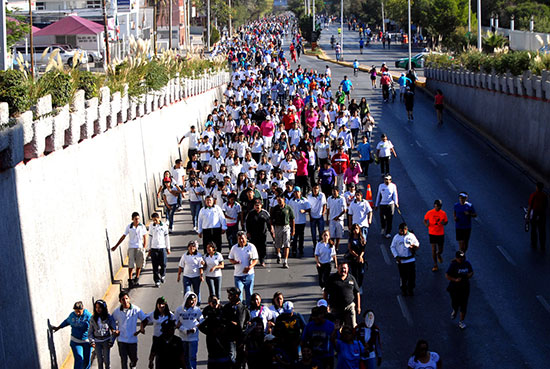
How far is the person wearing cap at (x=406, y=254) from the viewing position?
1698cm

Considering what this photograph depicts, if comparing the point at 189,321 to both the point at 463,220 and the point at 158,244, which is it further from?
the point at 463,220

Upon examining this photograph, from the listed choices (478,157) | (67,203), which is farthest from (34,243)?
(478,157)

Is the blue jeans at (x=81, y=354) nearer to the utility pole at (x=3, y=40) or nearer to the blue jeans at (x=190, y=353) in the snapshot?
the blue jeans at (x=190, y=353)

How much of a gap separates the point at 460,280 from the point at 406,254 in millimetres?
1794

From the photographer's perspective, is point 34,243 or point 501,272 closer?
point 34,243

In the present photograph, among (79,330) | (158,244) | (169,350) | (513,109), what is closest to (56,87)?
(158,244)

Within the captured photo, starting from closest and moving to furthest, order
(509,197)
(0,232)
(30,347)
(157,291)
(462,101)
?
(0,232)
(30,347)
(157,291)
(509,197)
(462,101)

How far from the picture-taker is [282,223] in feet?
63.5

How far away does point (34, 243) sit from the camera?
1390 cm

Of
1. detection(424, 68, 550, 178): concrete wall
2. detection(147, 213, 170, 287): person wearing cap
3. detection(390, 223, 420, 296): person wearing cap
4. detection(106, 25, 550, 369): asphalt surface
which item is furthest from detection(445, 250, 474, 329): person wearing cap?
detection(424, 68, 550, 178): concrete wall

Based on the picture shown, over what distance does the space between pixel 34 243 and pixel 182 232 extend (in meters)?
9.58

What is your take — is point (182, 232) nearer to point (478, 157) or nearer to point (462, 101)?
point (478, 157)

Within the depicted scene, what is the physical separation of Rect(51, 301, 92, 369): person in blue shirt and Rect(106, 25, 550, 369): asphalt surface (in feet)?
2.83

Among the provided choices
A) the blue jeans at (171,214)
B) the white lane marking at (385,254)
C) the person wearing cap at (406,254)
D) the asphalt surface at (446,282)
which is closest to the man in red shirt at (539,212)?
the asphalt surface at (446,282)
